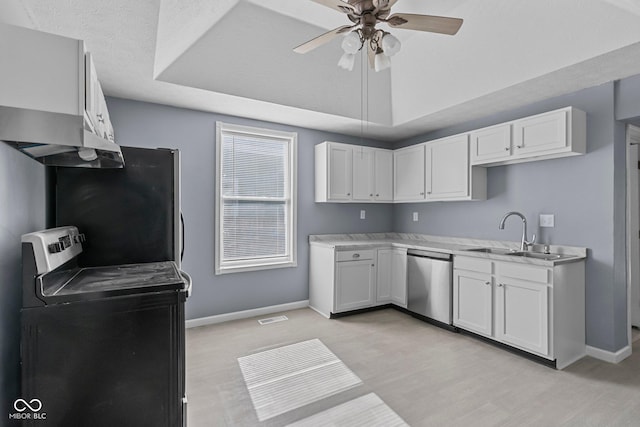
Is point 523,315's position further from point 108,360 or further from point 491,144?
point 108,360

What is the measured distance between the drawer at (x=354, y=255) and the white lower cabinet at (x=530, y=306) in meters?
1.21

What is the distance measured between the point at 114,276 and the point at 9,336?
0.45 metres

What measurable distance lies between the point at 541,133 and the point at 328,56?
2270 millimetres

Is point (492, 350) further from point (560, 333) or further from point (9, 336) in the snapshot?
point (9, 336)

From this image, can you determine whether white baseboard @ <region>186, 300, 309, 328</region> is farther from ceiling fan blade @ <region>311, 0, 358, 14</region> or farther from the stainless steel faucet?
ceiling fan blade @ <region>311, 0, 358, 14</region>

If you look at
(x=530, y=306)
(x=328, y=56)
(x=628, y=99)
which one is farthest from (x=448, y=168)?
(x=328, y=56)

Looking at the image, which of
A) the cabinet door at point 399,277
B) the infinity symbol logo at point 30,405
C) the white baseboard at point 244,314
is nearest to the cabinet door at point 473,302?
the cabinet door at point 399,277

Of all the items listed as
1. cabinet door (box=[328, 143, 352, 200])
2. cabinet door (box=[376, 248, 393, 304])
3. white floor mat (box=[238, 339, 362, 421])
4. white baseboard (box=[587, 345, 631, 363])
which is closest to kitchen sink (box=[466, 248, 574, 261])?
white baseboard (box=[587, 345, 631, 363])

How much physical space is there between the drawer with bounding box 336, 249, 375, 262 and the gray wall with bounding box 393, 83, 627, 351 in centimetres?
167

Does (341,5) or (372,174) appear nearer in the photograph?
(341,5)

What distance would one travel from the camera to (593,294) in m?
2.88

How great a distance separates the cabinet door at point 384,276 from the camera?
4.16 m

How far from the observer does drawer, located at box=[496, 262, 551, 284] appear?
2.67 metres

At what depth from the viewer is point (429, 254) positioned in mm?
3688
